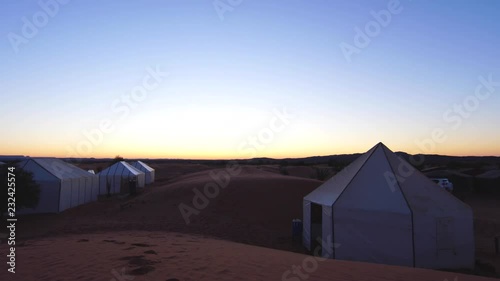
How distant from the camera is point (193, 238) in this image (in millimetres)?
14805

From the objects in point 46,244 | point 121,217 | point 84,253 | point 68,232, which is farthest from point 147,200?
point 84,253

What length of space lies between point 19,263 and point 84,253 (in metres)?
1.51

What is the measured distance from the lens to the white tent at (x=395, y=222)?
12602 mm

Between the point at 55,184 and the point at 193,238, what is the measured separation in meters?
→ 12.2

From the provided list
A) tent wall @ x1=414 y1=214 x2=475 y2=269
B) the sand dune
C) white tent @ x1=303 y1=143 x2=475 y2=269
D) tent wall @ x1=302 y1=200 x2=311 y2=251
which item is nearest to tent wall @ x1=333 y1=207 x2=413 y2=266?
white tent @ x1=303 y1=143 x2=475 y2=269

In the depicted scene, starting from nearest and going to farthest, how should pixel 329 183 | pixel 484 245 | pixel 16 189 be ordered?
pixel 329 183, pixel 484 245, pixel 16 189

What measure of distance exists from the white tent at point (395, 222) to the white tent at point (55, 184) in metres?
16.4

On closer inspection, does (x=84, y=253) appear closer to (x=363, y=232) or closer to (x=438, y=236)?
(x=363, y=232)

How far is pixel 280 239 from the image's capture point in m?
17.2

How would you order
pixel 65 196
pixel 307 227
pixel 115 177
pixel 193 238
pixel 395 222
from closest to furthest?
pixel 395 222 → pixel 193 238 → pixel 307 227 → pixel 65 196 → pixel 115 177

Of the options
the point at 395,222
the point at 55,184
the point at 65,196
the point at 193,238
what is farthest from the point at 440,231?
the point at 65,196

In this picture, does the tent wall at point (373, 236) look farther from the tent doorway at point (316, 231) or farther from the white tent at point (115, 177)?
the white tent at point (115, 177)

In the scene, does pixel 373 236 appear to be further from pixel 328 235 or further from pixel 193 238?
pixel 193 238

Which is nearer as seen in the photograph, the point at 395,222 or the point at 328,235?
the point at 395,222
